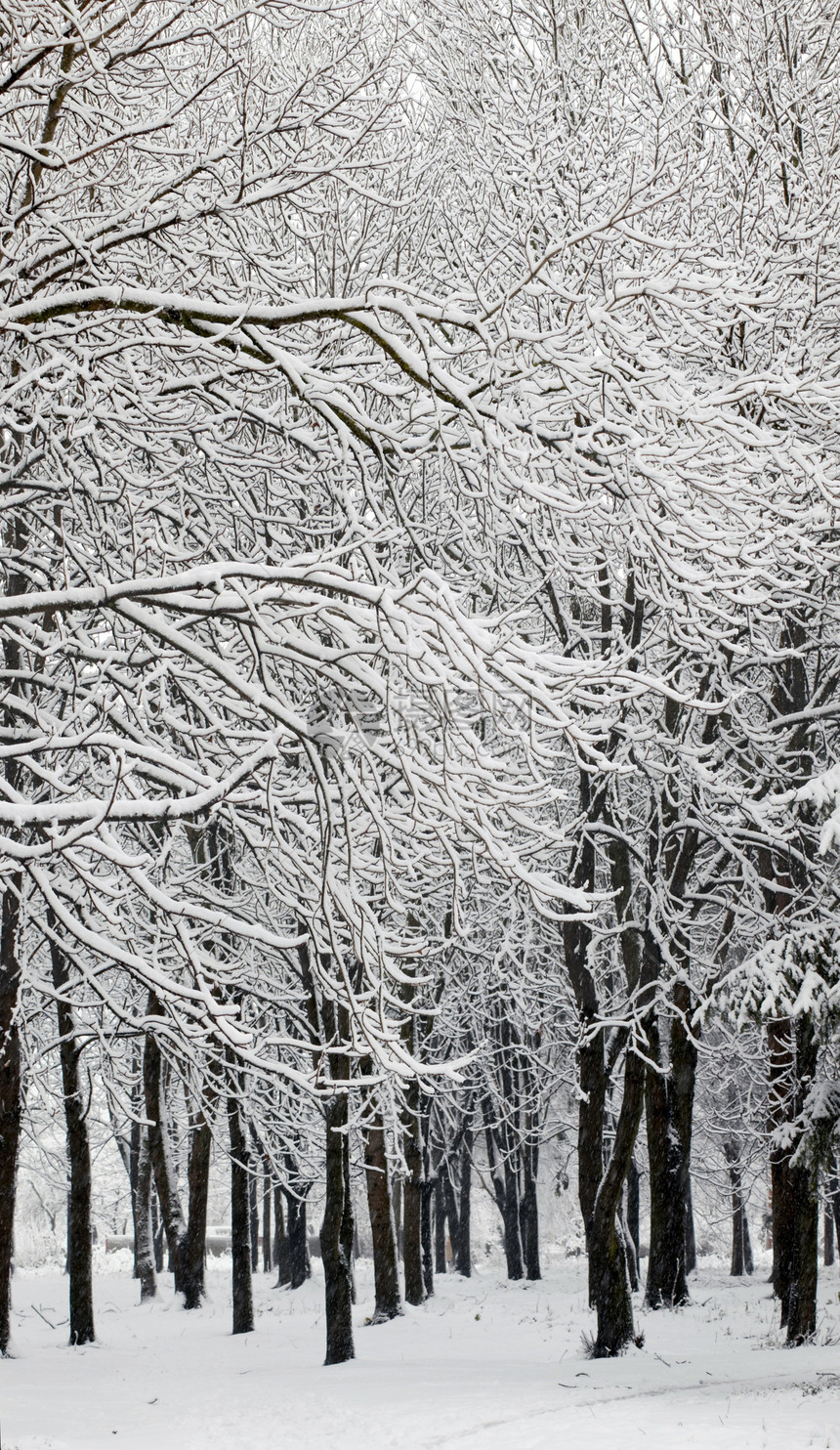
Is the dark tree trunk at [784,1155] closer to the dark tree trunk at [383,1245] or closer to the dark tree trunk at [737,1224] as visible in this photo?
the dark tree trunk at [383,1245]

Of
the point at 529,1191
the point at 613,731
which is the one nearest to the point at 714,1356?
the point at 613,731

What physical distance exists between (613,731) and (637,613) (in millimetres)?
1083

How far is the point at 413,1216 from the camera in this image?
1803cm

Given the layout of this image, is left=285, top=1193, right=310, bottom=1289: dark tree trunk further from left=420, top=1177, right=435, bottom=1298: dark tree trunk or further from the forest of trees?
the forest of trees

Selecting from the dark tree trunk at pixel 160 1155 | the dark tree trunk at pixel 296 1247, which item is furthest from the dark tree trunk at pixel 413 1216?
the dark tree trunk at pixel 296 1247

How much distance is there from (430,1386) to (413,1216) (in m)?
7.48

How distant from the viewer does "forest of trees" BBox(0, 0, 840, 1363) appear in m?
4.85

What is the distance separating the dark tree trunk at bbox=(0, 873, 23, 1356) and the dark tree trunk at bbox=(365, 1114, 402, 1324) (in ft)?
15.2

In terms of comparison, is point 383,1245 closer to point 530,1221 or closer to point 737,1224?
point 530,1221

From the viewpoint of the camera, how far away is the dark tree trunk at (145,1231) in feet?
65.0

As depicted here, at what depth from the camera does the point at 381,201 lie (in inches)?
207

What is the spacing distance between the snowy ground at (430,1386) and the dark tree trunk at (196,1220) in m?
0.54

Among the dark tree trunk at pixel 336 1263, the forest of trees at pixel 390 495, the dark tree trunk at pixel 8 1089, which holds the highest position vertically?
the forest of trees at pixel 390 495

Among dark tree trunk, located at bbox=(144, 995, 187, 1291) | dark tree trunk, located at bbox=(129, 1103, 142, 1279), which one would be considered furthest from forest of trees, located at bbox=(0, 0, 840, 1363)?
dark tree trunk, located at bbox=(129, 1103, 142, 1279)
